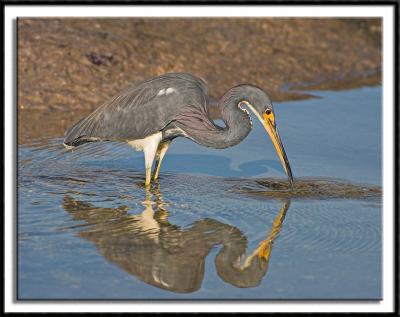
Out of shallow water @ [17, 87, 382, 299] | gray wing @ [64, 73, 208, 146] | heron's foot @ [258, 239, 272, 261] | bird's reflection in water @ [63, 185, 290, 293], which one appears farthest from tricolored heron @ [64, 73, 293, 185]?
heron's foot @ [258, 239, 272, 261]

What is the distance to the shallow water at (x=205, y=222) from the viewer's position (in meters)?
6.82

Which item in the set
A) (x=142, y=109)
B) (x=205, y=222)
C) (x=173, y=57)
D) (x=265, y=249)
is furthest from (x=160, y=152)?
(x=173, y=57)

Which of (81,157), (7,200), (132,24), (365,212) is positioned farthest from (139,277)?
(132,24)

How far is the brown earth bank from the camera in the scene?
13.3 metres

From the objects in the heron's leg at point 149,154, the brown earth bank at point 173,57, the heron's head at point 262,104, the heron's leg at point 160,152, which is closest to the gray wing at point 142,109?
the heron's leg at point 149,154

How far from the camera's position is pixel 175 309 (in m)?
6.24

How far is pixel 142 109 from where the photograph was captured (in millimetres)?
9711

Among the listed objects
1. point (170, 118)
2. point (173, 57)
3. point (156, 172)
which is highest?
point (173, 57)

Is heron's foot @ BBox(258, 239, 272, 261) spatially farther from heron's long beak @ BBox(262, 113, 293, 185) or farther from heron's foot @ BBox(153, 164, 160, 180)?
heron's foot @ BBox(153, 164, 160, 180)

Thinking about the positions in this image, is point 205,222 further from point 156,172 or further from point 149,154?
point 156,172

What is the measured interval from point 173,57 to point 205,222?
684 cm

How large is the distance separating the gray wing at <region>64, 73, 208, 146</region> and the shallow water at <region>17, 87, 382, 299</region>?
44 cm

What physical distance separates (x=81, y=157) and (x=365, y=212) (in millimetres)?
3605

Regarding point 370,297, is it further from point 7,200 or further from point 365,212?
point 7,200
